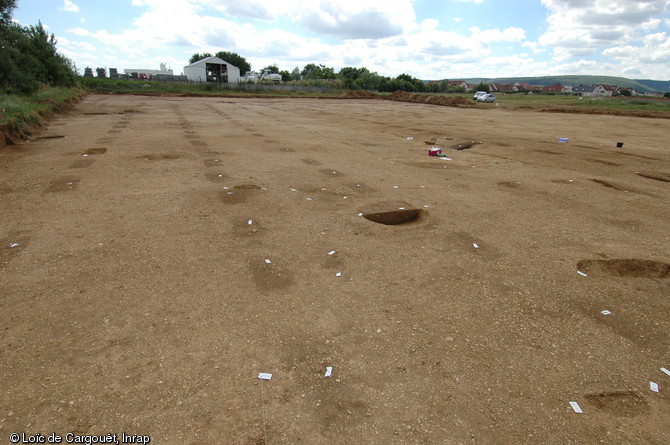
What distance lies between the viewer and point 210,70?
2977 inches

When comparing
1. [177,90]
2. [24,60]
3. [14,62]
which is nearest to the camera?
[14,62]

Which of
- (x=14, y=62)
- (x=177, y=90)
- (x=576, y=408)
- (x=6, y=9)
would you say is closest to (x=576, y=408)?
(x=576, y=408)

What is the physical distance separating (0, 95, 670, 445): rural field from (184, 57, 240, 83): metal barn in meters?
74.5

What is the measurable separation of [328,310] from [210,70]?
82.6 meters

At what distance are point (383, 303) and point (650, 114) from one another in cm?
3819

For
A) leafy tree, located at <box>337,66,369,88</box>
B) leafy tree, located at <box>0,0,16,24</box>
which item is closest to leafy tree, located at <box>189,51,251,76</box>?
leafy tree, located at <box>337,66,369,88</box>

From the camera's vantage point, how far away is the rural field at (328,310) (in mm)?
2641

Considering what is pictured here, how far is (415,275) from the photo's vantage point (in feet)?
15.0

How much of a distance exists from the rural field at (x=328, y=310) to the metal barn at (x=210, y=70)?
244 feet

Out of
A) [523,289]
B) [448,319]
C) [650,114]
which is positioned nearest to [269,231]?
[448,319]

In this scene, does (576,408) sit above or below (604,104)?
below
